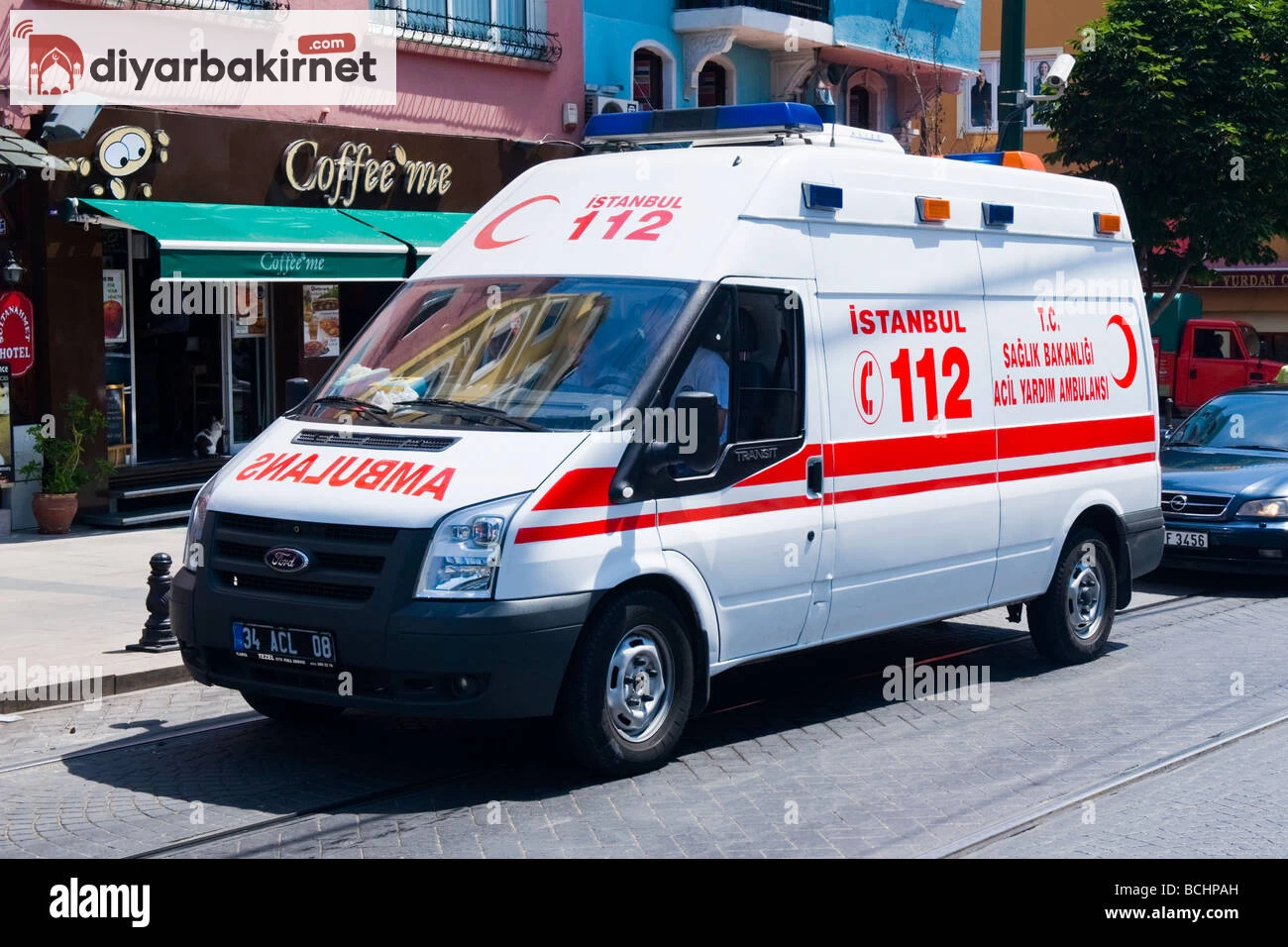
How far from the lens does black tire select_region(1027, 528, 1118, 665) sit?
10047 mm

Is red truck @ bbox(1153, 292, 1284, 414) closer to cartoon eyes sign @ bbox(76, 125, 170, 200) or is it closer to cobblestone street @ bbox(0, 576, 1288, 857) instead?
cartoon eyes sign @ bbox(76, 125, 170, 200)

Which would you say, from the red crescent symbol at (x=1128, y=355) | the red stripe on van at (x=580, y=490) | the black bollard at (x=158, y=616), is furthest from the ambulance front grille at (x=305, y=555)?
the red crescent symbol at (x=1128, y=355)

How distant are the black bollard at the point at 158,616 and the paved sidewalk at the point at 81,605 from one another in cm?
9

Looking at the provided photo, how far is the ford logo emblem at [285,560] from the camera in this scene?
704 centimetres

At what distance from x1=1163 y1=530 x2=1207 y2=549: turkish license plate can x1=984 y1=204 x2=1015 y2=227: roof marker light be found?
452 centimetres

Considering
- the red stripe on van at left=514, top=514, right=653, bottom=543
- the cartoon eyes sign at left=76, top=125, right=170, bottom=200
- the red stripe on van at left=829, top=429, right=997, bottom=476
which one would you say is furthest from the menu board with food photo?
the red stripe on van at left=514, top=514, right=653, bottom=543

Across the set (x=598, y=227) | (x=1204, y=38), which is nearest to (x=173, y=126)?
(x=598, y=227)

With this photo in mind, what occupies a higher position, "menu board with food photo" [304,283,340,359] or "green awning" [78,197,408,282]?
"green awning" [78,197,408,282]

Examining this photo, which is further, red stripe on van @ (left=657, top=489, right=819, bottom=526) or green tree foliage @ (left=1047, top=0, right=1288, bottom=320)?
green tree foliage @ (left=1047, top=0, right=1288, bottom=320)

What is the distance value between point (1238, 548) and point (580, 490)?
25.1 ft

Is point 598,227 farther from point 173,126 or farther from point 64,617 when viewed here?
point 173,126

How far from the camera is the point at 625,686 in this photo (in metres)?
7.27

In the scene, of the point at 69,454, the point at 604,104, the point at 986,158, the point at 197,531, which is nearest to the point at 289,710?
the point at 197,531

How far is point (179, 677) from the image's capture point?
9.82 m
